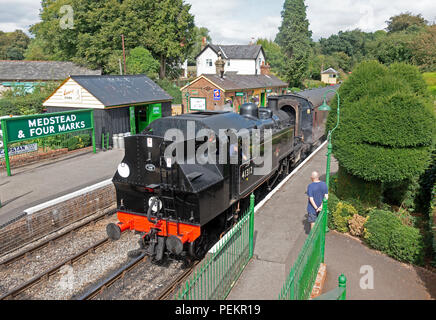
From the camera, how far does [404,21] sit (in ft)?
289

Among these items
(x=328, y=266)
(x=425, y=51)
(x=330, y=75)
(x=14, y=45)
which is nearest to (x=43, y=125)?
(x=328, y=266)

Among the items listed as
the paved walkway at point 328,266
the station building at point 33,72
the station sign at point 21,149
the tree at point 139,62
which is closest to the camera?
the paved walkway at point 328,266

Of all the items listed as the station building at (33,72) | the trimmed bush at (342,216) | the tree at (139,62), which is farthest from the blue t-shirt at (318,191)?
the tree at (139,62)

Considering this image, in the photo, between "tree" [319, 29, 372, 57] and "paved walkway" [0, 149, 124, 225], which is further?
"tree" [319, 29, 372, 57]

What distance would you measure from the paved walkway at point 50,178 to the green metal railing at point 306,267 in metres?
8.21

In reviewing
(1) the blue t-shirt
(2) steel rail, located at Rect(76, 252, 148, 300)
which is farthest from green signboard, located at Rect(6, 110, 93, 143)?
(1) the blue t-shirt

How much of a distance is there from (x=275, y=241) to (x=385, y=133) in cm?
357

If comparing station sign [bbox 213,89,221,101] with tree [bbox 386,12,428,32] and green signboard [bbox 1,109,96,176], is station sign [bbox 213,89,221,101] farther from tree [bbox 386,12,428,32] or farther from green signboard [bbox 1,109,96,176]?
tree [bbox 386,12,428,32]

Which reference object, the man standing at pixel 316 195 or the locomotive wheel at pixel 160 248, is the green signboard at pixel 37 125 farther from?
the man standing at pixel 316 195

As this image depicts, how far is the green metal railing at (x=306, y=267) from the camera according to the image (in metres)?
4.70

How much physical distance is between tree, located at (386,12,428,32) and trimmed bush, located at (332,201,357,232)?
9375 cm

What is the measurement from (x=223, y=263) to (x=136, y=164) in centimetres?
300

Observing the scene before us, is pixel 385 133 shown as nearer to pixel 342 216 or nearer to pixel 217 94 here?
pixel 342 216

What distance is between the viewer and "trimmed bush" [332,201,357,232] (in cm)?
860
